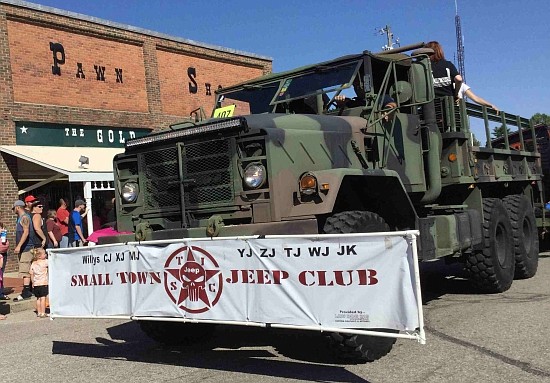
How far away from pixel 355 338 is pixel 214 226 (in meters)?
1.45

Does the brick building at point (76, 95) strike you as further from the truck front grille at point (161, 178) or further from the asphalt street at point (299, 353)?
the truck front grille at point (161, 178)

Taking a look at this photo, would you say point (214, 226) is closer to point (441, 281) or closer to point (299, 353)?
point (299, 353)

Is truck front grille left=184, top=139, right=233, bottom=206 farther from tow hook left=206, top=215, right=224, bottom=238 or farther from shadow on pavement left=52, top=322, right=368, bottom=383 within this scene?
shadow on pavement left=52, top=322, right=368, bottom=383

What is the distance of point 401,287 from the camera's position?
401 centimetres

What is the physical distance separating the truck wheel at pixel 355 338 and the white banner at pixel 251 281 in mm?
449

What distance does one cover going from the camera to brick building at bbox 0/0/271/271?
46.8 ft

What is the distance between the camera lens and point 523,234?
8625 millimetres

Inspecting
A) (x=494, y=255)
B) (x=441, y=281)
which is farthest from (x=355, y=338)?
(x=441, y=281)

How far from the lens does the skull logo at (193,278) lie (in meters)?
4.84

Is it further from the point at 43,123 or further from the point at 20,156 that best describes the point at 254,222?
the point at 43,123

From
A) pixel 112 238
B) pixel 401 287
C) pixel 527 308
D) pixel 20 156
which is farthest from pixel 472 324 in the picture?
pixel 20 156

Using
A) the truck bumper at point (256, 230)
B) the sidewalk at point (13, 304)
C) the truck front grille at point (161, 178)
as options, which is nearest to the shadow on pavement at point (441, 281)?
the truck bumper at point (256, 230)

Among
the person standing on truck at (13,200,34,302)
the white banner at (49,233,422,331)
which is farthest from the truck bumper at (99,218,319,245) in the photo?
the person standing on truck at (13,200,34,302)

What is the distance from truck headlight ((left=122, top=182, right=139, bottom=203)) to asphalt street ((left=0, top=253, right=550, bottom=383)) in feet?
5.01
